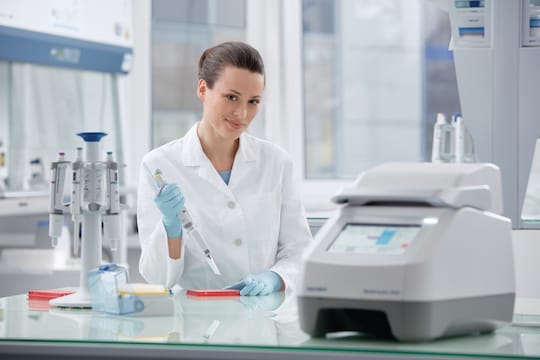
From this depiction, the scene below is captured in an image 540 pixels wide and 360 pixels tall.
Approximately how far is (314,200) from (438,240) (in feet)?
14.6

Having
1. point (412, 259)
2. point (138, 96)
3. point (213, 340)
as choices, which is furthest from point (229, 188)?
point (138, 96)

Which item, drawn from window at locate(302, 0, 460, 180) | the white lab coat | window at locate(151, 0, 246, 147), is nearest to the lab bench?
the white lab coat

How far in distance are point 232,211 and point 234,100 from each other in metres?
0.34

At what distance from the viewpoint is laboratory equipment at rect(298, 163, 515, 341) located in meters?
1.52

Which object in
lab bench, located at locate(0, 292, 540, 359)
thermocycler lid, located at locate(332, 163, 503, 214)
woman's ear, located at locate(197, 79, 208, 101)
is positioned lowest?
lab bench, located at locate(0, 292, 540, 359)

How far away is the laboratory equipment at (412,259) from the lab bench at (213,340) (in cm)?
4

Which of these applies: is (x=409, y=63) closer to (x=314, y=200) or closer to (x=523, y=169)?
(x=314, y=200)

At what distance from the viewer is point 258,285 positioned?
7.68 feet

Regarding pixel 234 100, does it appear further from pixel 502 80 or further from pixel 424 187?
pixel 424 187

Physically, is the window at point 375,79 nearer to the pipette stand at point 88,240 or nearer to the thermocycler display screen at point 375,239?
the pipette stand at point 88,240

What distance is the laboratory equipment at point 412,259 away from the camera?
59.7 inches

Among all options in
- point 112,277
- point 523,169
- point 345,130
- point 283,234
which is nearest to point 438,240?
point 112,277

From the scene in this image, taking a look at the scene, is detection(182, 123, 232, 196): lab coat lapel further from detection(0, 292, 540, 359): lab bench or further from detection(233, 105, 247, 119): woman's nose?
detection(0, 292, 540, 359): lab bench

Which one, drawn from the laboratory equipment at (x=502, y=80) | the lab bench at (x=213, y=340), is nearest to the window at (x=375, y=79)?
the laboratory equipment at (x=502, y=80)
